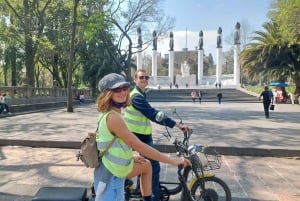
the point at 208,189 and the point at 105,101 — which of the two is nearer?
the point at 105,101

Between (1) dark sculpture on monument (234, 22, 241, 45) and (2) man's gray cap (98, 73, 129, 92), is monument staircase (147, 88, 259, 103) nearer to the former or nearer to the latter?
(1) dark sculpture on monument (234, 22, 241, 45)

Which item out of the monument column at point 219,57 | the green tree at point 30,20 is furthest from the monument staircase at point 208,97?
the monument column at point 219,57

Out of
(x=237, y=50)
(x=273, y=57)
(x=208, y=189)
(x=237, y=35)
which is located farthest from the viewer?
(x=237, y=50)

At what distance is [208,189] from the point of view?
4074 mm

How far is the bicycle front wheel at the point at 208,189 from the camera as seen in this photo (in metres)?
4.00

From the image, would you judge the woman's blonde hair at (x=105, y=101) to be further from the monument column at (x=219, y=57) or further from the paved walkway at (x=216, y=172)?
the monument column at (x=219, y=57)

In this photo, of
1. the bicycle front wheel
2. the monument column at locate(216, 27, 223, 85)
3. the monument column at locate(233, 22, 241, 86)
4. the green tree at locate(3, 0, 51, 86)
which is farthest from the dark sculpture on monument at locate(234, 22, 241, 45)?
the bicycle front wheel

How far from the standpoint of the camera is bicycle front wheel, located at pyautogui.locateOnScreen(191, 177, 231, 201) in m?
4.00

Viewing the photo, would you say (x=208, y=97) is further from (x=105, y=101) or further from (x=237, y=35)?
(x=105, y=101)

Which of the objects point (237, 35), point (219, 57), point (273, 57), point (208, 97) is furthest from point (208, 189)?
point (219, 57)

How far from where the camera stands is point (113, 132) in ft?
8.48

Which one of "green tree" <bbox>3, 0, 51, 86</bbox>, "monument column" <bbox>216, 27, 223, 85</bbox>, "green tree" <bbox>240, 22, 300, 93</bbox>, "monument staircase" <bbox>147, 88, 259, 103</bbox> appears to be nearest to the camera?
"green tree" <bbox>3, 0, 51, 86</bbox>

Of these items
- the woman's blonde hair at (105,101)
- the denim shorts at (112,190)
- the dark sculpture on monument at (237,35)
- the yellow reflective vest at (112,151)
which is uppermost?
the dark sculpture on monument at (237,35)

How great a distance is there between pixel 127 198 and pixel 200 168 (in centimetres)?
89
